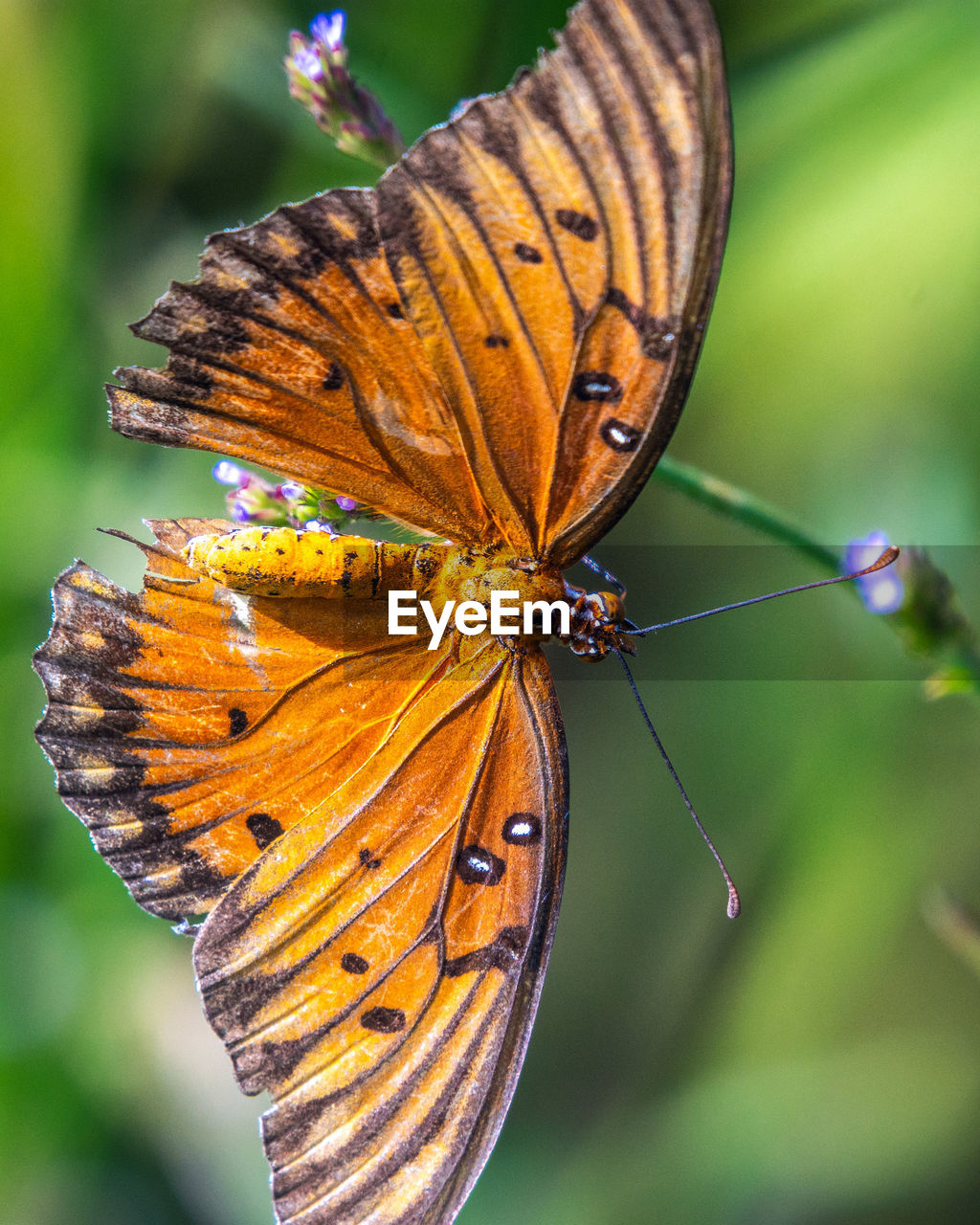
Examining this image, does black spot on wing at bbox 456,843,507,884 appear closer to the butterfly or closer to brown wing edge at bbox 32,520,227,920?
the butterfly

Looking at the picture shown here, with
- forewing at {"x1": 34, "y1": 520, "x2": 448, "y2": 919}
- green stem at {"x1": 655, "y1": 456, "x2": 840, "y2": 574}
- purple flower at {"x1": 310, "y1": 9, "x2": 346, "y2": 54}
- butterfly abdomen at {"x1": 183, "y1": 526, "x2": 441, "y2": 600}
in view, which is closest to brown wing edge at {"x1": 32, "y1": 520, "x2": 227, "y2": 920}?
forewing at {"x1": 34, "y1": 520, "x2": 448, "y2": 919}

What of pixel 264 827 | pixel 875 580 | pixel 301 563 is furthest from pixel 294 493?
pixel 875 580

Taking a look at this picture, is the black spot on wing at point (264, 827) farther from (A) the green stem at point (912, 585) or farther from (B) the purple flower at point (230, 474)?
(A) the green stem at point (912, 585)

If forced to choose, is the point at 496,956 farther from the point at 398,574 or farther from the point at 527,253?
the point at 527,253

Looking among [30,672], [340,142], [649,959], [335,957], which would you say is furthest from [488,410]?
[649,959]

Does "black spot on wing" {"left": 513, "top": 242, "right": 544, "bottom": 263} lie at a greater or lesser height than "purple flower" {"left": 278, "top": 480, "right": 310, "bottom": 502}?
greater

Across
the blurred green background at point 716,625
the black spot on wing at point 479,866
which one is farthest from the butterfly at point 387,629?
the blurred green background at point 716,625

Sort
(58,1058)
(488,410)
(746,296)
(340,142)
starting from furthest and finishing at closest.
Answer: (746,296)
(58,1058)
(340,142)
(488,410)

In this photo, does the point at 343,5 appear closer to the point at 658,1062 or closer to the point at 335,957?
the point at 335,957
